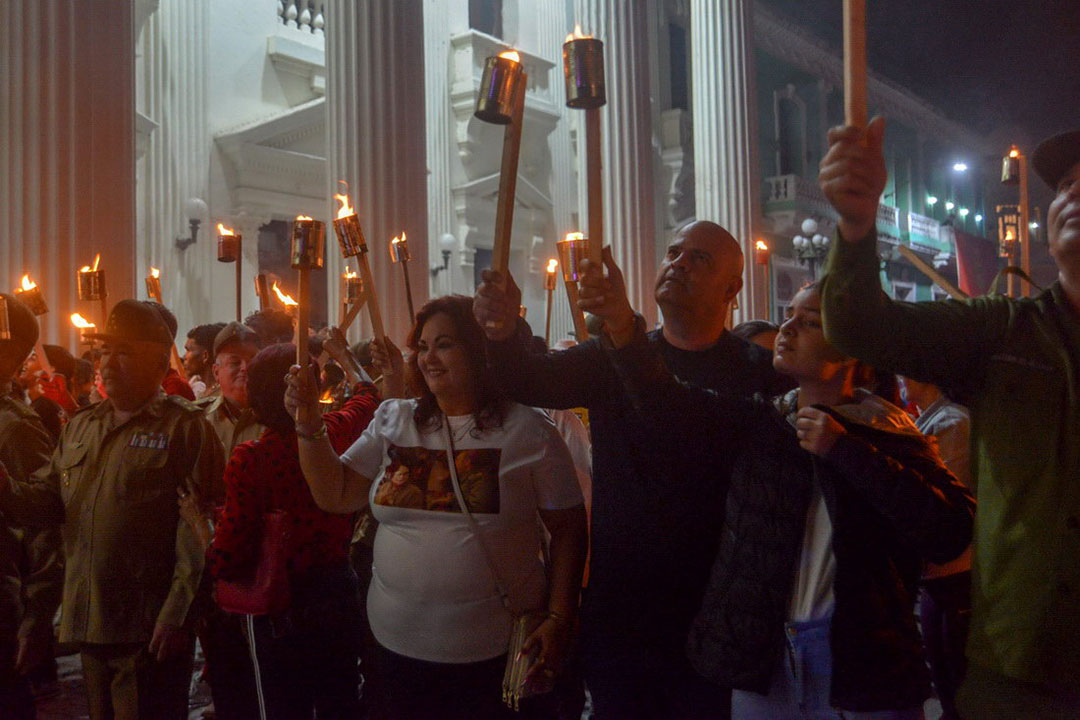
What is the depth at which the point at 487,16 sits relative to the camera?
1538cm

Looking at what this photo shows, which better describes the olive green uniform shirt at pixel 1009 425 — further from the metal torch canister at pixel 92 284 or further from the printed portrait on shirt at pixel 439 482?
the metal torch canister at pixel 92 284

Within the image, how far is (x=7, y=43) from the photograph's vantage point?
616cm

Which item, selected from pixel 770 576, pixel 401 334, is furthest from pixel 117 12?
pixel 770 576

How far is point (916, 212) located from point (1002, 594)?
105 feet

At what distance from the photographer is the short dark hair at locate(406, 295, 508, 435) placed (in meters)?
2.62

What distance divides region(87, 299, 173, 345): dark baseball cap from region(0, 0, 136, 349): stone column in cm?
339

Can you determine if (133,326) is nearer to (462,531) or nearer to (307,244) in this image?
(307,244)

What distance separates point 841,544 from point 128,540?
2293 millimetres

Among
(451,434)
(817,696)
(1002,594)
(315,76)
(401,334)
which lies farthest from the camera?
(315,76)

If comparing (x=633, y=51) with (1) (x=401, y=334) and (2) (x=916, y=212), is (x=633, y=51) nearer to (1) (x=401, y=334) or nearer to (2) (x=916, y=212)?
(1) (x=401, y=334)

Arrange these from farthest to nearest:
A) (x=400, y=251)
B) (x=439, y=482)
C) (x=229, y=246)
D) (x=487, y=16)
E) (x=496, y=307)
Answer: (x=487, y=16) → (x=229, y=246) → (x=400, y=251) → (x=439, y=482) → (x=496, y=307)

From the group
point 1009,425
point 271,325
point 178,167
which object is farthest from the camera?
point 178,167

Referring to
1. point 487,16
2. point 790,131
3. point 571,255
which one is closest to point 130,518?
point 571,255

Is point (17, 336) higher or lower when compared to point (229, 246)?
lower
